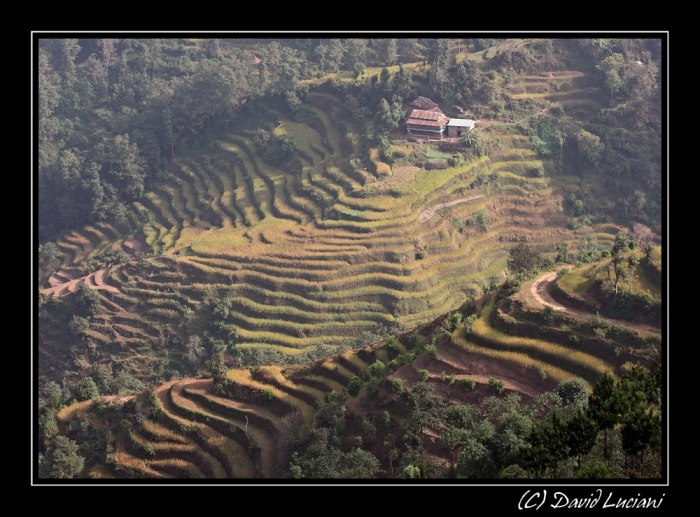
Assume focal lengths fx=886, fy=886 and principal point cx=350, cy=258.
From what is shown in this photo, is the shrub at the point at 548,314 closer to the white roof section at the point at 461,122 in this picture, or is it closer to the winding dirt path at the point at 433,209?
the winding dirt path at the point at 433,209

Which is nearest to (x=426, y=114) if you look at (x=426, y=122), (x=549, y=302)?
(x=426, y=122)

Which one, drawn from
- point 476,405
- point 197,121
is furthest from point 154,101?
point 476,405

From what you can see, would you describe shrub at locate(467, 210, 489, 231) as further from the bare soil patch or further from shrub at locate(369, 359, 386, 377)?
the bare soil patch

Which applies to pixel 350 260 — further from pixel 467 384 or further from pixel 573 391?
pixel 573 391

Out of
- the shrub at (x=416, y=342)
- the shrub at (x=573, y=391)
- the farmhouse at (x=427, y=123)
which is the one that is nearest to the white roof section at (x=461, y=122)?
the farmhouse at (x=427, y=123)

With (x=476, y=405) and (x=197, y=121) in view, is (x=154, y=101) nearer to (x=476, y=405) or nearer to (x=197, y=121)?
(x=197, y=121)
